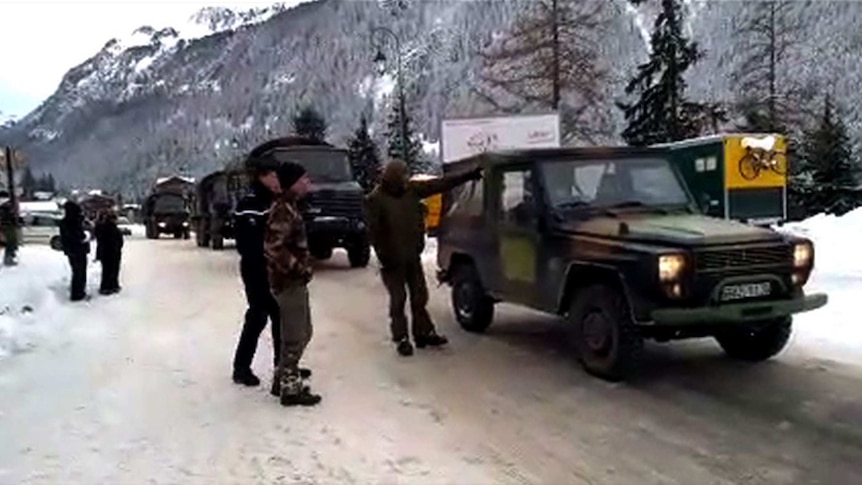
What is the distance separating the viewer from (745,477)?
610 centimetres

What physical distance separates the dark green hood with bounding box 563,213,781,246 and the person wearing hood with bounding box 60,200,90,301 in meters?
9.81

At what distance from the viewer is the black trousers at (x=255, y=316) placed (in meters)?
8.74

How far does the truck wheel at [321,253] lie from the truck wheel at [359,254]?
59 cm

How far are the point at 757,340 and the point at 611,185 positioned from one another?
1930 mm

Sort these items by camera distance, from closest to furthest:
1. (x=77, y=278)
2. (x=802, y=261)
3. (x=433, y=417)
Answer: (x=433, y=417)
(x=802, y=261)
(x=77, y=278)

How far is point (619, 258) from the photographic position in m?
8.36

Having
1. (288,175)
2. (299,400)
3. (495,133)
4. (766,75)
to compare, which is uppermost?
(766,75)

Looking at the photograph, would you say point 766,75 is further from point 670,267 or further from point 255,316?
point 255,316

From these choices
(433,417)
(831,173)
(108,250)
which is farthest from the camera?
(831,173)

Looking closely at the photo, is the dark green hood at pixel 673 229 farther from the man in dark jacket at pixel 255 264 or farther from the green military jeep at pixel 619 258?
the man in dark jacket at pixel 255 264

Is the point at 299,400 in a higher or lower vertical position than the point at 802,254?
lower

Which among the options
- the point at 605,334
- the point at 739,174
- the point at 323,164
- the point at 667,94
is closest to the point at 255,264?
the point at 605,334

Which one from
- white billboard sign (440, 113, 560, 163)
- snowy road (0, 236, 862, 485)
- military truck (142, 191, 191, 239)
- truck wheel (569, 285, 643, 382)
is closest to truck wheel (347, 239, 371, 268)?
white billboard sign (440, 113, 560, 163)

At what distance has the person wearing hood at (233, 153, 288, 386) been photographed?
28.4 ft
